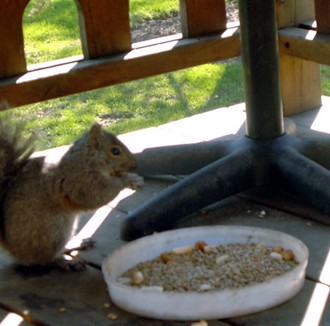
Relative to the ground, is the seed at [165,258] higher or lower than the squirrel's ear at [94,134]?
lower

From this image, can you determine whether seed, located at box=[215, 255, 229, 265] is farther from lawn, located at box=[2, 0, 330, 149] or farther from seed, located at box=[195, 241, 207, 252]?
lawn, located at box=[2, 0, 330, 149]

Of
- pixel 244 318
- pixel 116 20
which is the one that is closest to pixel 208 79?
pixel 116 20

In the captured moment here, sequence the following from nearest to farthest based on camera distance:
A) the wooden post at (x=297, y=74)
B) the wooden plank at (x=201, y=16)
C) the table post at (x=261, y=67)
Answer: the table post at (x=261, y=67) → the wooden plank at (x=201, y=16) → the wooden post at (x=297, y=74)

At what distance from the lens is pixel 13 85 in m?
3.32

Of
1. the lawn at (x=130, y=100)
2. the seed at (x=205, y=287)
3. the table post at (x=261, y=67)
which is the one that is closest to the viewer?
the seed at (x=205, y=287)

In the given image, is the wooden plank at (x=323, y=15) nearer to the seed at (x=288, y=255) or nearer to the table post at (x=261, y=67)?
the table post at (x=261, y=67)

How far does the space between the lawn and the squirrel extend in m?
1.39

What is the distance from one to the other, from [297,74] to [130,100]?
44.9 inches

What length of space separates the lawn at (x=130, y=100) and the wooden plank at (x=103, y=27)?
779 millimetres

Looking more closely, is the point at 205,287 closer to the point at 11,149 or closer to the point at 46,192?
the point at 46,192

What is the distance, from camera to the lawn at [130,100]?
4.57m

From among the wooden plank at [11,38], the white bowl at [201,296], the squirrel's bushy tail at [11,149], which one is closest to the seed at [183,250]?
the white bowl at [201,296]

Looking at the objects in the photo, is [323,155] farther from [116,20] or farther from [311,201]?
[116,20]

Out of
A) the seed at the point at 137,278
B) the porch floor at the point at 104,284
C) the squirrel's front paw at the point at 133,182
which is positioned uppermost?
the squirrel's front paw at the point at 133,182
